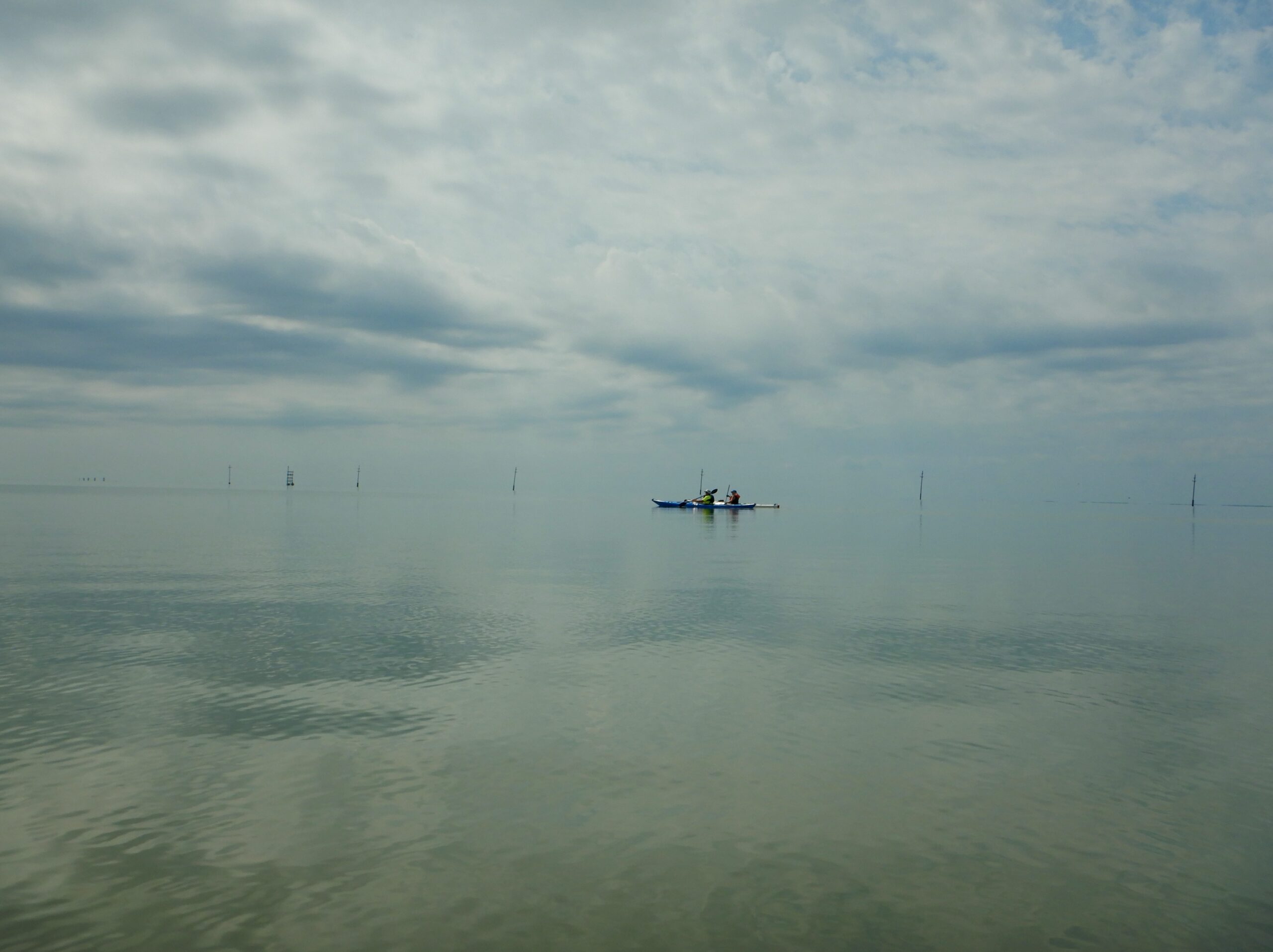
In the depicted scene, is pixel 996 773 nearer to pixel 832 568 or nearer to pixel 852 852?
pixel 852 852

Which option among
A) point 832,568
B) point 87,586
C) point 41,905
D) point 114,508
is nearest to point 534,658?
point 41,905

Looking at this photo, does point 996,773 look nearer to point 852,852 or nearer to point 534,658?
point 852,852

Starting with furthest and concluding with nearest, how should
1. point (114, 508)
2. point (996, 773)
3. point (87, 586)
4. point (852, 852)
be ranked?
point (114, 508) → point (87, 586) → point (996, 773) → point (852, 852)

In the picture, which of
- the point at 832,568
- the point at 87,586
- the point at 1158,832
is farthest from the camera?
the point at 832,568

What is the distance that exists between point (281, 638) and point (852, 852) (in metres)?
22.5

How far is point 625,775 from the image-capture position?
1625 centimetres

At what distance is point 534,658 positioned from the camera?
88.9 ft

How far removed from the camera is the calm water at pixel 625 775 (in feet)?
35.6

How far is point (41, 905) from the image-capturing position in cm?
1066

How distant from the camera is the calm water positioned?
1084cm

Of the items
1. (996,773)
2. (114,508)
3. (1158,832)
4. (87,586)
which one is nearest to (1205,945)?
(1158,832)

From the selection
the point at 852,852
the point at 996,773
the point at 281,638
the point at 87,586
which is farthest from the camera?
the point at 87,586

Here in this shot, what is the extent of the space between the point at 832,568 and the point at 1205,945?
50.4 m

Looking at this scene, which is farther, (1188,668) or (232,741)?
(1188,668)
